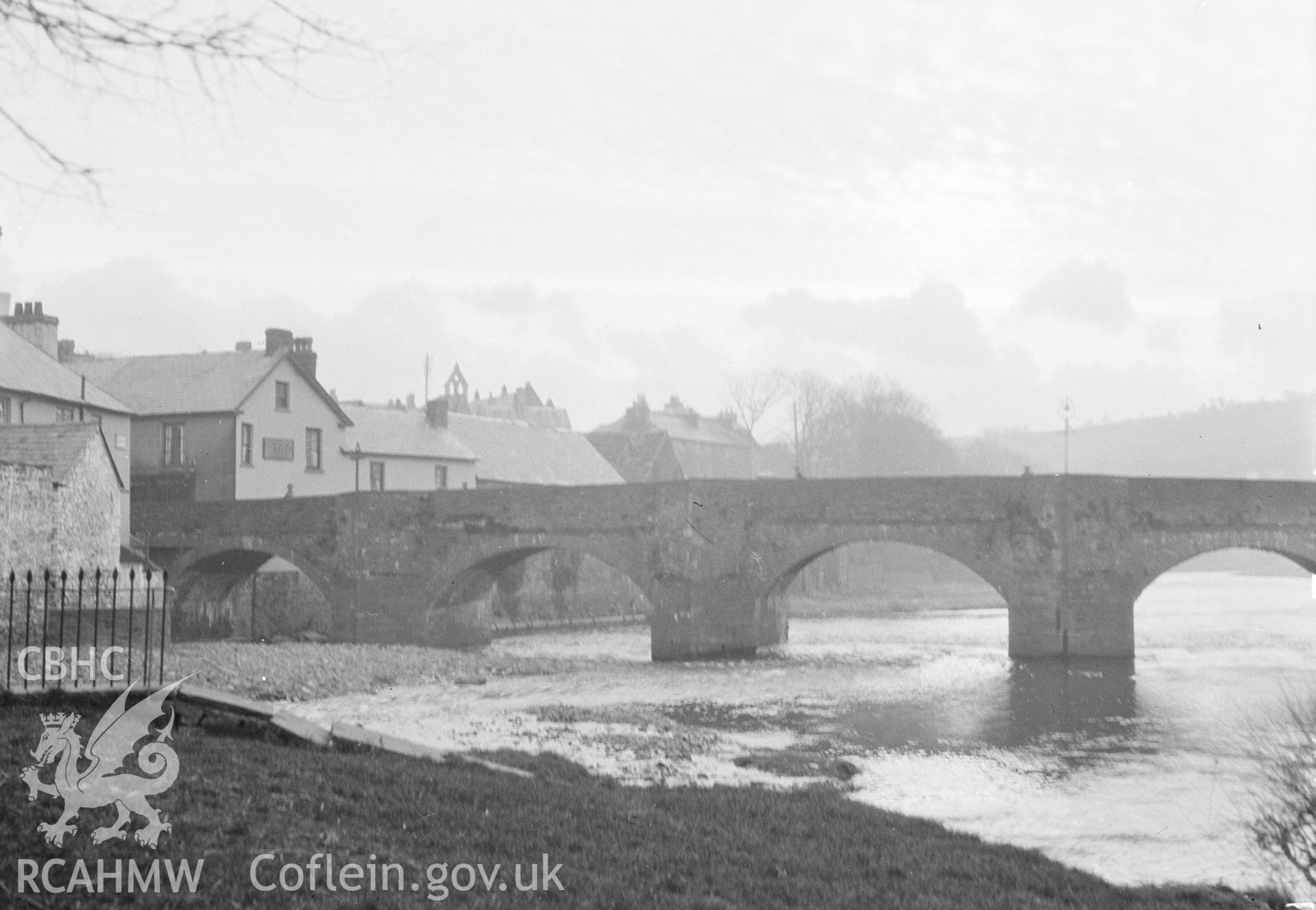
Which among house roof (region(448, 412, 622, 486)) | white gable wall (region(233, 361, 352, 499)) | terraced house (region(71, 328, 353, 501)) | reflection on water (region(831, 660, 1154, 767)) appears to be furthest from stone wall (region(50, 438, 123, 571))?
house roof (region(448, 412, 622, 486))

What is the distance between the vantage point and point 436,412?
154 ft

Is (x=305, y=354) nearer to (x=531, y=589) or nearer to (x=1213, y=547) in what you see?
(x=531, y=589)

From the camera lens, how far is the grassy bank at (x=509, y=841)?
5887mm

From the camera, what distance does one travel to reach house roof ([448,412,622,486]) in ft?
164

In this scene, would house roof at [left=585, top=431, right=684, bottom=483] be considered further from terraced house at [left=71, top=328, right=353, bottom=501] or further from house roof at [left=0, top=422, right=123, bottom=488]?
house roof at [left=0, top=422, right=123, bottom=488]

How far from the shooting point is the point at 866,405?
71125 mm

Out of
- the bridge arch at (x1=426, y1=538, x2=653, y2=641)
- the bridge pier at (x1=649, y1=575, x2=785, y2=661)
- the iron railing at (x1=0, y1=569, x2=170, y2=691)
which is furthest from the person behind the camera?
the bridge arch at (x1=426, y1=538, x2=653, y2=641)

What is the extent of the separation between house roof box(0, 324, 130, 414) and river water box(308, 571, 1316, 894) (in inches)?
475

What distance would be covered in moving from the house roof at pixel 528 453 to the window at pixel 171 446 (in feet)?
43.8

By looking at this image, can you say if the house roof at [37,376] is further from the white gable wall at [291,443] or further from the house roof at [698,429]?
the house roof at [698,429]

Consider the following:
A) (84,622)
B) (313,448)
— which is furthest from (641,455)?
(84,622)

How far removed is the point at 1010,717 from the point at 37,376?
22.7 meters

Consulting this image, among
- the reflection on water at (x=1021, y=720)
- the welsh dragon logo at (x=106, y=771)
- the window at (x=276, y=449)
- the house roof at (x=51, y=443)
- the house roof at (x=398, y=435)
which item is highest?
the house roof at (x=398, y=435)

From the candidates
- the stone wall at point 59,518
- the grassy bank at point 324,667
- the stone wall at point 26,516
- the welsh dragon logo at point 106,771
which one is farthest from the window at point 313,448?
the welsh dragon logo at point 106,771
